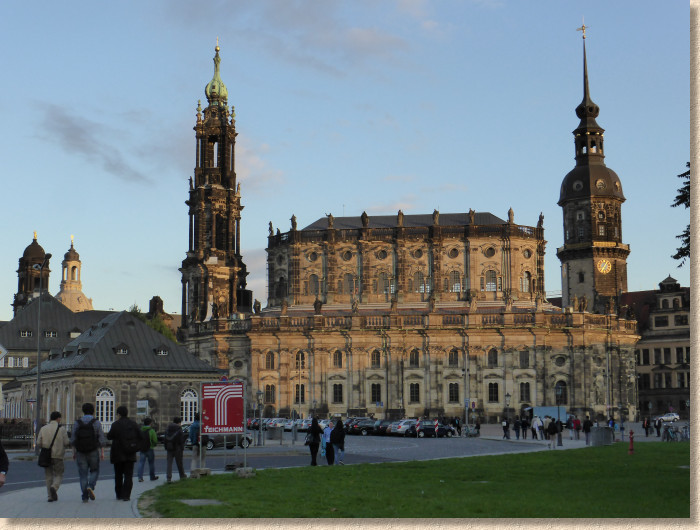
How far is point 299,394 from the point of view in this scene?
11056cm

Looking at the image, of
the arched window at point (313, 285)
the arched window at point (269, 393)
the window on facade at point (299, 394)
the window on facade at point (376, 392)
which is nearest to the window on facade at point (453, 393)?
the window on facade at point (376, 392)

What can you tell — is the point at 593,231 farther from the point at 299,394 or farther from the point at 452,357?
the point at 299,394

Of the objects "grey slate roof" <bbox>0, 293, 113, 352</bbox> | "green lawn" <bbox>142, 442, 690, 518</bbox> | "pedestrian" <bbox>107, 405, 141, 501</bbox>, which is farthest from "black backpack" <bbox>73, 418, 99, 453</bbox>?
"grey slate roof" <bbox>0, 293, 113, 352</bbox>

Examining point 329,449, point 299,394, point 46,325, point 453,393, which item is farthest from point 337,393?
point 329,449

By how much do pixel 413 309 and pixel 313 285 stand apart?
12704mm

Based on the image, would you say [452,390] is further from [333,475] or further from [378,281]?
[333,475]

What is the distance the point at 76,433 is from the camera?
72.7ft

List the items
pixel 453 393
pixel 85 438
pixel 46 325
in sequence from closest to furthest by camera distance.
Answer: pixel 85 438, pixel 46 325, pixel 453 393

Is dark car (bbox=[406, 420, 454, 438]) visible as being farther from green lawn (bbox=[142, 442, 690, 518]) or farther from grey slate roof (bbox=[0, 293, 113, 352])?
grey slate roof (bbox=[0, 293, 113, 352])

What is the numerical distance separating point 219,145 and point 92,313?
26781 millimetres

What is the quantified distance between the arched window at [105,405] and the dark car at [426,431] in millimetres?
21140

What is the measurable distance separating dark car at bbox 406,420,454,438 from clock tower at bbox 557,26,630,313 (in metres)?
60.1

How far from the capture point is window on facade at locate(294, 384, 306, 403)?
110312 mm

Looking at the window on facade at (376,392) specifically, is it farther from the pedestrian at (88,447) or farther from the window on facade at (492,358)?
the pedestrian at (88,447)
